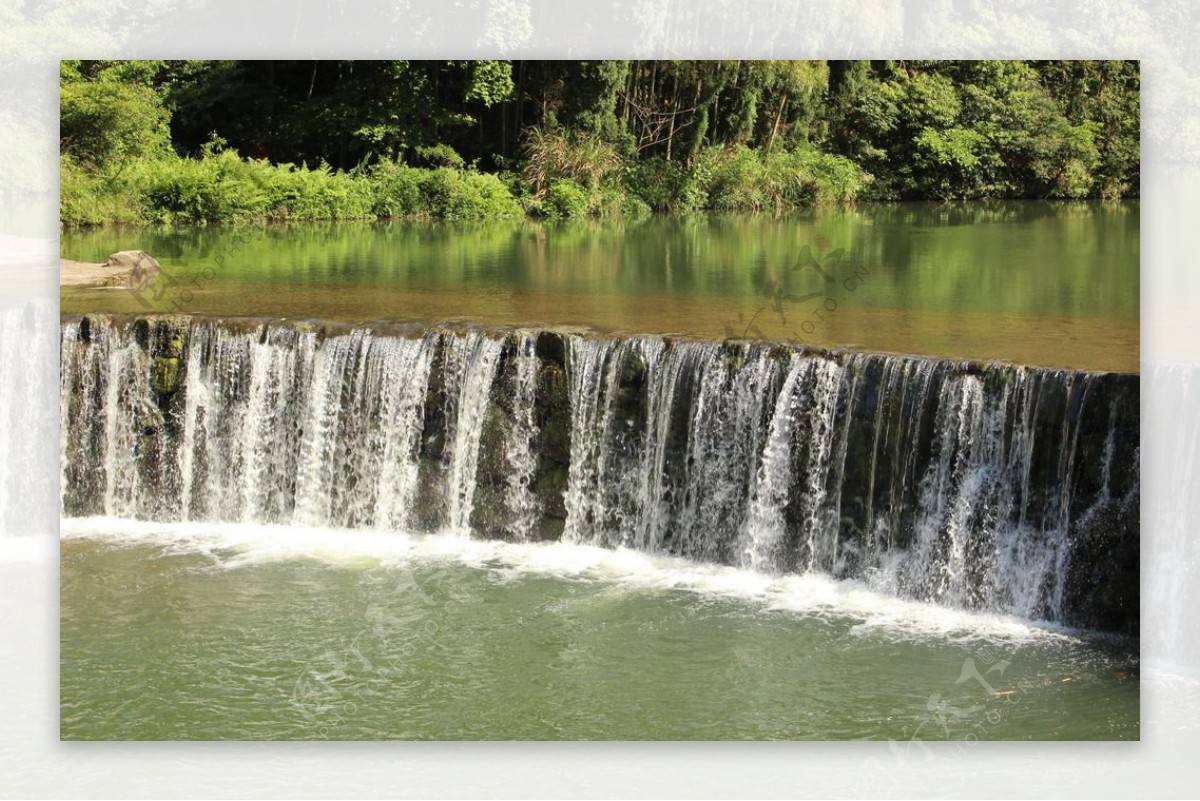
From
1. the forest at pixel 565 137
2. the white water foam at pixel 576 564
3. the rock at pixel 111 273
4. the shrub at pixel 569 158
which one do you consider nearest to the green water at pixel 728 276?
the rock at pixel 111 273

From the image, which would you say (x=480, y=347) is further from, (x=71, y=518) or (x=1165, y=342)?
(x=1165, y=342)

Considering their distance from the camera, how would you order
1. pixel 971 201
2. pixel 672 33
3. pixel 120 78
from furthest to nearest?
pixel 971 201
pixel 120 78
pixel 672 33

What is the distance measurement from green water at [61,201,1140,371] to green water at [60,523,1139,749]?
1.65 meters

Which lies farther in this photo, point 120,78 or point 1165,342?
point 120,78

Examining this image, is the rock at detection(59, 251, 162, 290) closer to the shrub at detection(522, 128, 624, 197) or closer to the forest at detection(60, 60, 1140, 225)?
the forest at detection(60, 60, 1140, 225)

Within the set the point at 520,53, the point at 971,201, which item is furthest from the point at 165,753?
the point at 971,201

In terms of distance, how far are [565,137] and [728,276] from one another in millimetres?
3001

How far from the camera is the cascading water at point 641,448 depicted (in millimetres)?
7531

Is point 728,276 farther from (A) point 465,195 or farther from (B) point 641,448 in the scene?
(A) point 465,195

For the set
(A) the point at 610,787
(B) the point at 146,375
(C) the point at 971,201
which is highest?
(C) the point at 971,201

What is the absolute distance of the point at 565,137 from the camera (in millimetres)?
13602

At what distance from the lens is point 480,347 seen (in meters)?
8.84

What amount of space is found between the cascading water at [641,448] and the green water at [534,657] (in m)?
0.30

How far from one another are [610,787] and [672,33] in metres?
3.78
